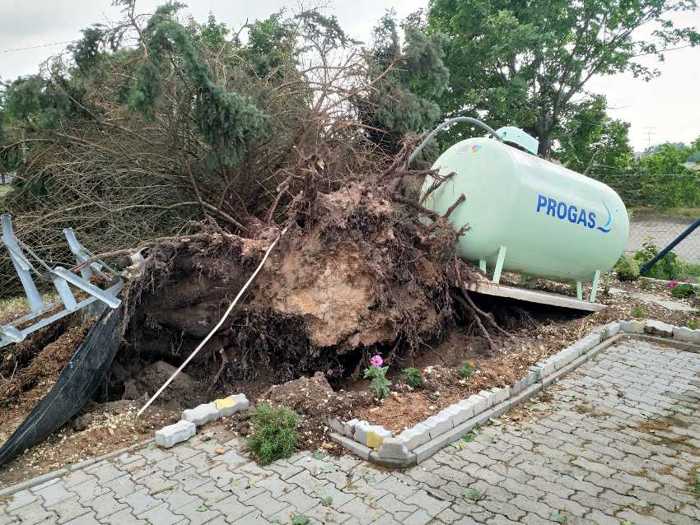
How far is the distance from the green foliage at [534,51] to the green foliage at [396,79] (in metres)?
6.56

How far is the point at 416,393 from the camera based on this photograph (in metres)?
4.47

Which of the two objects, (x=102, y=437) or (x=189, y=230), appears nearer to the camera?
(x=102, y=437)

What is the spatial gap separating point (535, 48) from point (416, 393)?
42.8 feet

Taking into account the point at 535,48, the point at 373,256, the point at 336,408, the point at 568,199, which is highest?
the point at 535,48

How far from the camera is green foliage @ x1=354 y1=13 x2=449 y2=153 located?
22.9 feet

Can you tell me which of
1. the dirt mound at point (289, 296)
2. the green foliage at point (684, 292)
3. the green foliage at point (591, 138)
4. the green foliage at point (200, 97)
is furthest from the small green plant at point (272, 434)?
the green foliage at point (591, 138)

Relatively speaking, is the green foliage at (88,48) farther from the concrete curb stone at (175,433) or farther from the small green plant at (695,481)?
the small green plant at (695,481)

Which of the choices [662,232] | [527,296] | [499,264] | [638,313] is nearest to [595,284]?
[638,313]

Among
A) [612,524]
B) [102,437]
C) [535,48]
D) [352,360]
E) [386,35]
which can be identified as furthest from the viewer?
[535,48]

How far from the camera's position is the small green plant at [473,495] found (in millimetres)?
3297

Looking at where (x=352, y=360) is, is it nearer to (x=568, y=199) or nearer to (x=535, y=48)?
(x=568, y=199)

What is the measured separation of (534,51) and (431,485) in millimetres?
14267

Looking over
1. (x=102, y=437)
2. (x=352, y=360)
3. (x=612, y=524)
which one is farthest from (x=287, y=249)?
(x=612, y=524)

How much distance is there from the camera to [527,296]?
6203 millimetres
